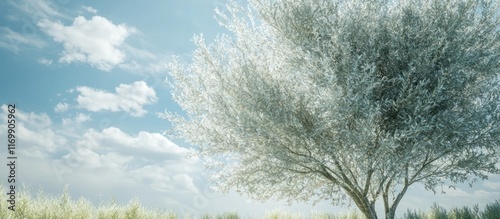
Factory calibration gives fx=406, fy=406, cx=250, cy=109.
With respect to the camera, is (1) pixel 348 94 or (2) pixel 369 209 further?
(2) pixel 369 209

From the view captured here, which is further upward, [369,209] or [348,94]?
[348,94]

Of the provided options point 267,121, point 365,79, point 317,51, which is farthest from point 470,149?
point 267,121

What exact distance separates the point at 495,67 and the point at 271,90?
31.5 feet

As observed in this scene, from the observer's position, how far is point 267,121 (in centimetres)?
1435

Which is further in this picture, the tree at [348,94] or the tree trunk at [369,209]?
Answer: the tree trunk at [369,209]

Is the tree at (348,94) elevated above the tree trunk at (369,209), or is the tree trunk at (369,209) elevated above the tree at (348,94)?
the tree at (348,94)

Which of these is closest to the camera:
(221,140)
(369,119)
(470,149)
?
(369,119)

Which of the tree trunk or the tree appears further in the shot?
the tree trunk

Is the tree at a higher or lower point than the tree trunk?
higher

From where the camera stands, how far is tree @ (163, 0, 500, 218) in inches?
556

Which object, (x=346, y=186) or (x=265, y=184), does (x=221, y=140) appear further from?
(x=346, y=186)

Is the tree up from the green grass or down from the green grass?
up

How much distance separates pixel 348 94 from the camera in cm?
1353

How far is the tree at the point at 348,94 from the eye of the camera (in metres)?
14.1
